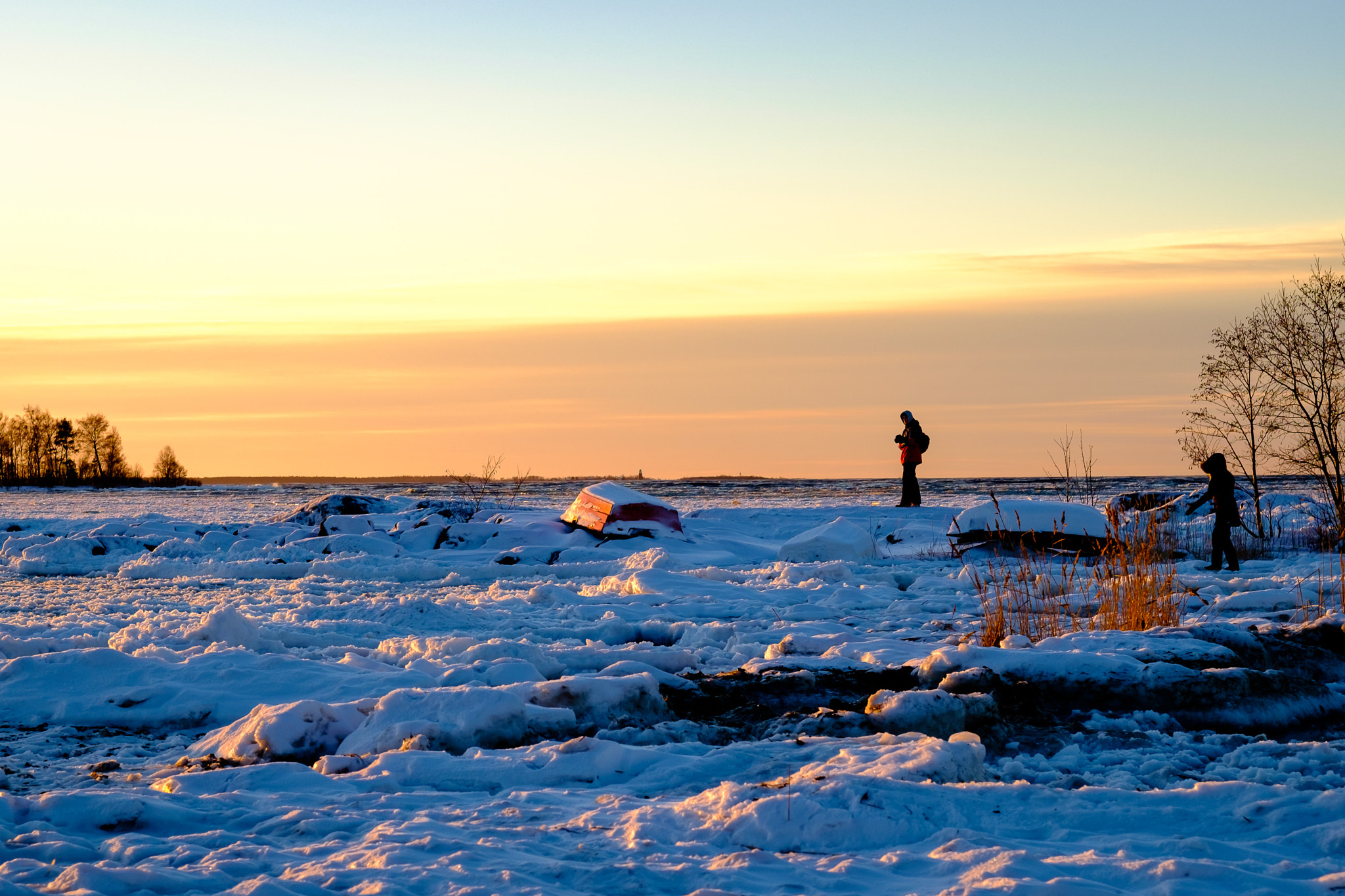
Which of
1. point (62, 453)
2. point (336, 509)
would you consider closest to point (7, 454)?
point (62, 453)

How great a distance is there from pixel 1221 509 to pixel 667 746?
10.1m

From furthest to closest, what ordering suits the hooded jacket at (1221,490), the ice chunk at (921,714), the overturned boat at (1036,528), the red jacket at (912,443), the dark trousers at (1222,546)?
the red jacket at (912,443) → the overturned boat at (1036,528) → the hooded jacket at (1221,490) → the dark trousers at (1222,546) → the ice chunk at (921,714)

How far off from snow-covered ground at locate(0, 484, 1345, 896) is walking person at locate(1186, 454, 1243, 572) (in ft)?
4.67

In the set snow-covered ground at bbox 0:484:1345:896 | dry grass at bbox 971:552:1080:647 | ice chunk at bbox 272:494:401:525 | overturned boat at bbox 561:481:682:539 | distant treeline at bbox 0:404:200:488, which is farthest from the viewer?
distant treeline at bbox 0:404:200:488

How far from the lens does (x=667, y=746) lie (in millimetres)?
5297

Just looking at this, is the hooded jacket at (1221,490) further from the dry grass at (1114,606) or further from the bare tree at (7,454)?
the bare tree at (7,454)

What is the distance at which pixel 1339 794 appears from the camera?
4.16 m

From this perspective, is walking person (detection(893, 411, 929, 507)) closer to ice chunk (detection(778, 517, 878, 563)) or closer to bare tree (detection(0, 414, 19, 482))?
ice chunk (detection(778, 517, 878, 563))

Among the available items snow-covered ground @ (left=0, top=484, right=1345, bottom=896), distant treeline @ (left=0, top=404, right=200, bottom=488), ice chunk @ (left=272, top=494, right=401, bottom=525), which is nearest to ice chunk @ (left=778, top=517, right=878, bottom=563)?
snow-covered ground @ (left=0, top=484, right=1345, bottom=896)

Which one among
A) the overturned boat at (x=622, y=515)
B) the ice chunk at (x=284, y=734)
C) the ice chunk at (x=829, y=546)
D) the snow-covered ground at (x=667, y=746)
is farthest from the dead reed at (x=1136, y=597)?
the overturned boat at (x=622, y=515)

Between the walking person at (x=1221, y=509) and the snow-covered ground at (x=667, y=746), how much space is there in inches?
56.0

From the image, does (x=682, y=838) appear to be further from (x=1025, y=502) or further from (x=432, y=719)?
(x=1025, y=502)

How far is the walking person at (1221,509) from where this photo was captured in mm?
12406

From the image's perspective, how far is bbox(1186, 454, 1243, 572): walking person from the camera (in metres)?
12.4
